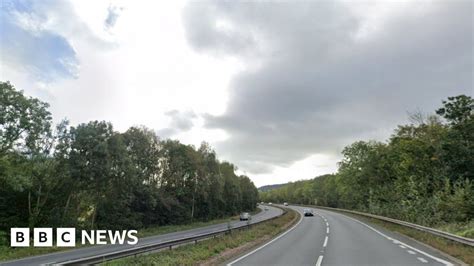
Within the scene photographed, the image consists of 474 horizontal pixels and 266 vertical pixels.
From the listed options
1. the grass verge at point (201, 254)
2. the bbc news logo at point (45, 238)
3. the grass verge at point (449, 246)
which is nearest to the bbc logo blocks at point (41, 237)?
the bbc news logo at point (45, 238)

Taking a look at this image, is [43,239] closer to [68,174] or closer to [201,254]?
[68,174]

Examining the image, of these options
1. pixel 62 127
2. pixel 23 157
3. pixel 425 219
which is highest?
pixel 62 127

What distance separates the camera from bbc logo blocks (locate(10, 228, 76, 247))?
26.5 m

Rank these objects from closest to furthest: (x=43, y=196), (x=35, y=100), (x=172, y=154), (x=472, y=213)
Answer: (x=472, y=213) < (x=35, y=100) < (x=43, y=196) < (x=172, y=154)

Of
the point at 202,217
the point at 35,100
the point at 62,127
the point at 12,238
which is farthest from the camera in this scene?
the point at 202,217

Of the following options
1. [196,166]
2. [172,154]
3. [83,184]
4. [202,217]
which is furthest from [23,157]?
[202,217]

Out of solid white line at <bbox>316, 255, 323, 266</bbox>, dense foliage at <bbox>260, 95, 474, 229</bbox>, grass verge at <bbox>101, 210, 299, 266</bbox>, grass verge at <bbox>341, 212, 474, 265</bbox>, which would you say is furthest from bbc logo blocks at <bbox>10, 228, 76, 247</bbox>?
dense foliage at <bbox>260, 95, 474, 229</bbox>

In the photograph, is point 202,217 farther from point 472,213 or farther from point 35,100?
point 472,213

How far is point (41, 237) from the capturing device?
90.5 feet

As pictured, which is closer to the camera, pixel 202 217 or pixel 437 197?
pixel 437 197

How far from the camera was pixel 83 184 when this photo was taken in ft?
115

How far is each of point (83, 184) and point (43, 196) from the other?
10.8 feet

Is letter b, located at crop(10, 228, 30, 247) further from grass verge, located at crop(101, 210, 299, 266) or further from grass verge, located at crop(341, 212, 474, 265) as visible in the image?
grass verge, located at crop(341, 212, 474, 265)

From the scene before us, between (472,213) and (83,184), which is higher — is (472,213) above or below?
below
